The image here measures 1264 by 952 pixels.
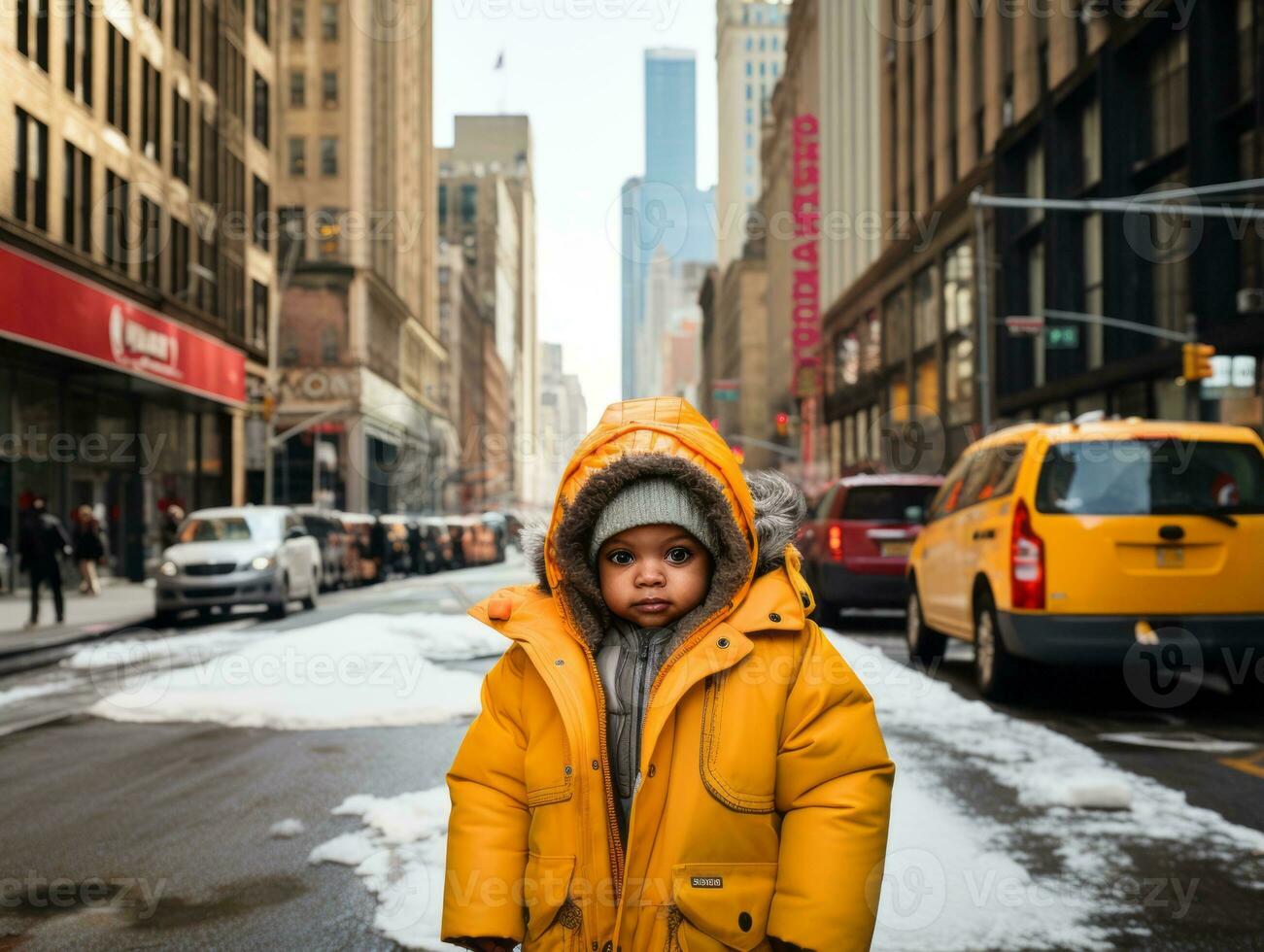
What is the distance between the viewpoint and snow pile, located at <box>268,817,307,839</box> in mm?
5527

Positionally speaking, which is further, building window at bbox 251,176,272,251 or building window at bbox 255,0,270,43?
building window at bbox 255,0,270,43

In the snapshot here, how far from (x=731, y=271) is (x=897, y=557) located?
115 m

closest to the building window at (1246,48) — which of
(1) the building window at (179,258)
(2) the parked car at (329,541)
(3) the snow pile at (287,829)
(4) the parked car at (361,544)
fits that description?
(2) the parked car at (329,541)

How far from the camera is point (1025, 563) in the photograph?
8.83 meters

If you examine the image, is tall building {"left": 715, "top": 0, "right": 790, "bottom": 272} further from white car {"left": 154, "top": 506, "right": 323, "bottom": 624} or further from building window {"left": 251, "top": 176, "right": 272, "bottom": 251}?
white car {"left": 154, "top": 506, "right": 323, "bottom": 624}

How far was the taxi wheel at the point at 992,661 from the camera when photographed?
358 inches

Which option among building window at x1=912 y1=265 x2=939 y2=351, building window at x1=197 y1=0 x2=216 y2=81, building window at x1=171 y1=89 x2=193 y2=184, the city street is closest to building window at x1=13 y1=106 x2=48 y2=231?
building window at x1=171 y1=89 x2=193 y2=184

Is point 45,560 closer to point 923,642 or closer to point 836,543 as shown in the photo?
point 836,543

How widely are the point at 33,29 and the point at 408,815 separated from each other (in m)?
24.2

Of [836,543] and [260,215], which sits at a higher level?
[260,215]

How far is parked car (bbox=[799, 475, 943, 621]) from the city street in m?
4.32

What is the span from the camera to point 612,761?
274cm

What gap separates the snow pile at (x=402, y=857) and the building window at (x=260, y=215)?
39646mm

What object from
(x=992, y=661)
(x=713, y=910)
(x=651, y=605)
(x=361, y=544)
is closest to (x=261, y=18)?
(x=361, y=544)
